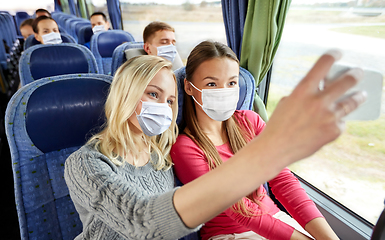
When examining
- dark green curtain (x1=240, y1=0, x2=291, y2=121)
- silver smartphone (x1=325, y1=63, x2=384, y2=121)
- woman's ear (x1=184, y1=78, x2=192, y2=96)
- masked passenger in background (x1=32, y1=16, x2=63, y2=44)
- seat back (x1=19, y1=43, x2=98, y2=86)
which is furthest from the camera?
masked passenger in background (x1=32, y1=16, x2=63, y2=44)

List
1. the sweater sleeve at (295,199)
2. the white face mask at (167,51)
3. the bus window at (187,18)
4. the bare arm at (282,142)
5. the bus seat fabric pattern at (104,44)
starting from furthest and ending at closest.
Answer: the bus seat fabric pattern at (104,44) → the bus window at (187,18) → the white face mask at (167,51) → the sweater sleeve at (295,199) → the bare arm at (282,142)

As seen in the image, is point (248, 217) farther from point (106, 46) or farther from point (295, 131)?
point (106, 46)

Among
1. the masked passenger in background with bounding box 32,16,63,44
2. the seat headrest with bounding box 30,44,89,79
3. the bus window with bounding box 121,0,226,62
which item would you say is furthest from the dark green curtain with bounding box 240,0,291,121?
the masked passenger in background with bounding box 32,16,63,44

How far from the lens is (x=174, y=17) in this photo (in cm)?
417

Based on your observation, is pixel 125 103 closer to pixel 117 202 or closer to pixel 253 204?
pixel 117 202

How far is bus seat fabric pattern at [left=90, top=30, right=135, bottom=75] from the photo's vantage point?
12.2ft

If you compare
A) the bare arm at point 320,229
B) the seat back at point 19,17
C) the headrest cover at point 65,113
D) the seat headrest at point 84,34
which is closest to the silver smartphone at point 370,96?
the bare arm at point 320,229

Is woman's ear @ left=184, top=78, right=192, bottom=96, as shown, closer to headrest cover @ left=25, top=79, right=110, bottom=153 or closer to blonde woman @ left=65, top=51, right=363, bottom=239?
blonde woman @ left=65, top=51, right=363, bottom=239

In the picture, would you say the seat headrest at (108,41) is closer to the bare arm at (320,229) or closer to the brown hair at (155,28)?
the brown hair at (155,28)

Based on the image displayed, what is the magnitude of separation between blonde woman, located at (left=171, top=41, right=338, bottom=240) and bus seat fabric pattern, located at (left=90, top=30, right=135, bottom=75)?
2.86m

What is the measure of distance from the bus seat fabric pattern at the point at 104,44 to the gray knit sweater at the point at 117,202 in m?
3.22

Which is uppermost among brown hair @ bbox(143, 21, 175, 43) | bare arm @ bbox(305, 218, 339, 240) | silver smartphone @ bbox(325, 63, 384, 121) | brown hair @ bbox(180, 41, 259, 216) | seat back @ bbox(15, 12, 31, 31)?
seat back @ bbox(15, 12, 31, 31)

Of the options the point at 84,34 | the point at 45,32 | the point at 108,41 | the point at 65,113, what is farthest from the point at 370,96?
the point at 84,34

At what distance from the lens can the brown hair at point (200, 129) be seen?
50.9 inches
